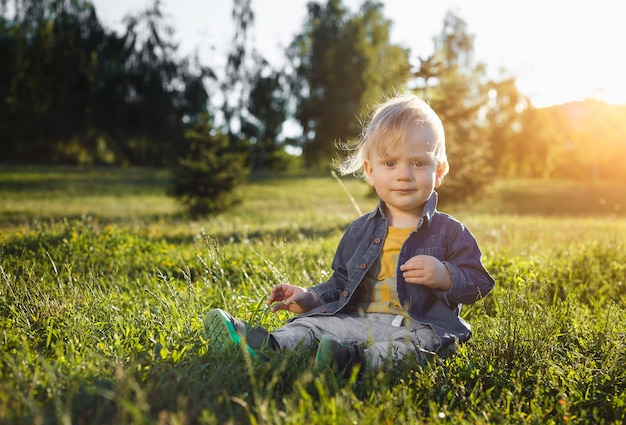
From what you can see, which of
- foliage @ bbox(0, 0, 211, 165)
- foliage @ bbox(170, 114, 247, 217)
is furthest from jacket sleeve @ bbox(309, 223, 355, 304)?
foliage @ bbox(0, 0, 211, 165)

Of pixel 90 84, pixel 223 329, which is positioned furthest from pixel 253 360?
pixel 90 84

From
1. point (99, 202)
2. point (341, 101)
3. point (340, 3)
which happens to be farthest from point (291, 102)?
point (99, 202)

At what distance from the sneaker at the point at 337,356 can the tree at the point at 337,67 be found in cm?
3118

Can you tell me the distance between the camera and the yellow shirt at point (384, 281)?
2.94 meters

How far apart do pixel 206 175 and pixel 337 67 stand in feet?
75.4

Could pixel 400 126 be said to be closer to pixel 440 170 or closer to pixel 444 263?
pixel 440 170

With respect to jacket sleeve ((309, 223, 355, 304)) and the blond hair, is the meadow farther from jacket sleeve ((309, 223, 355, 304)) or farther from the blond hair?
the blond hair

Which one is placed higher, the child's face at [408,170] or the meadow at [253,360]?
the child's face at [408,170]

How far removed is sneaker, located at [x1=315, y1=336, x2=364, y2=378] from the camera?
7.66 ft

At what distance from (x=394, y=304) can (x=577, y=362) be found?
0.93m

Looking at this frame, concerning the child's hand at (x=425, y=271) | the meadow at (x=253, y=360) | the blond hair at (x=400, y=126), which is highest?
the blond hair at (x=400, y=126)

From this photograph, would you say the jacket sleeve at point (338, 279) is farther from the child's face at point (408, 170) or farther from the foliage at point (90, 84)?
the foliage at point (90, 84)

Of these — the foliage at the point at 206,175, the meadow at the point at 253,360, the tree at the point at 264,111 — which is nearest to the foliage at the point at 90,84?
the tree at the point at 264,111

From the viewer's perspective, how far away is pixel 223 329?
2.50m
